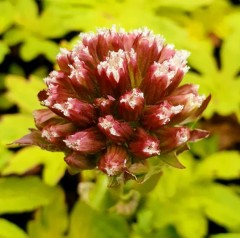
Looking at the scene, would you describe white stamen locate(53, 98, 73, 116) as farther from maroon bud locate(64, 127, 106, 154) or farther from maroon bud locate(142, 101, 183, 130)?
maroon bud locate(142, 101, 183, 130)

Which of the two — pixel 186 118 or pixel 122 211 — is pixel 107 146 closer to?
pixel 186 118

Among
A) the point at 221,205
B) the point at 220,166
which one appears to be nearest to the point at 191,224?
the point at 221,205

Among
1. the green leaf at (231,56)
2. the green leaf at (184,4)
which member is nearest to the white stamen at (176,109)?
the green leaf at (231,56)

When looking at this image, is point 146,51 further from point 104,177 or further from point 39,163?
point 39,163

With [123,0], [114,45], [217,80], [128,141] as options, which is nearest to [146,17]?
[123,0]

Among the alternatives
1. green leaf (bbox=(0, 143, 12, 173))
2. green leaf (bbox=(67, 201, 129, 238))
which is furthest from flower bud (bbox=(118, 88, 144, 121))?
green leaf (bbox=(0, 143, 12, 173))

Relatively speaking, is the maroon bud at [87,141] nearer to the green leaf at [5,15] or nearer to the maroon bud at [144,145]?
the maroon bud at [144,145]
